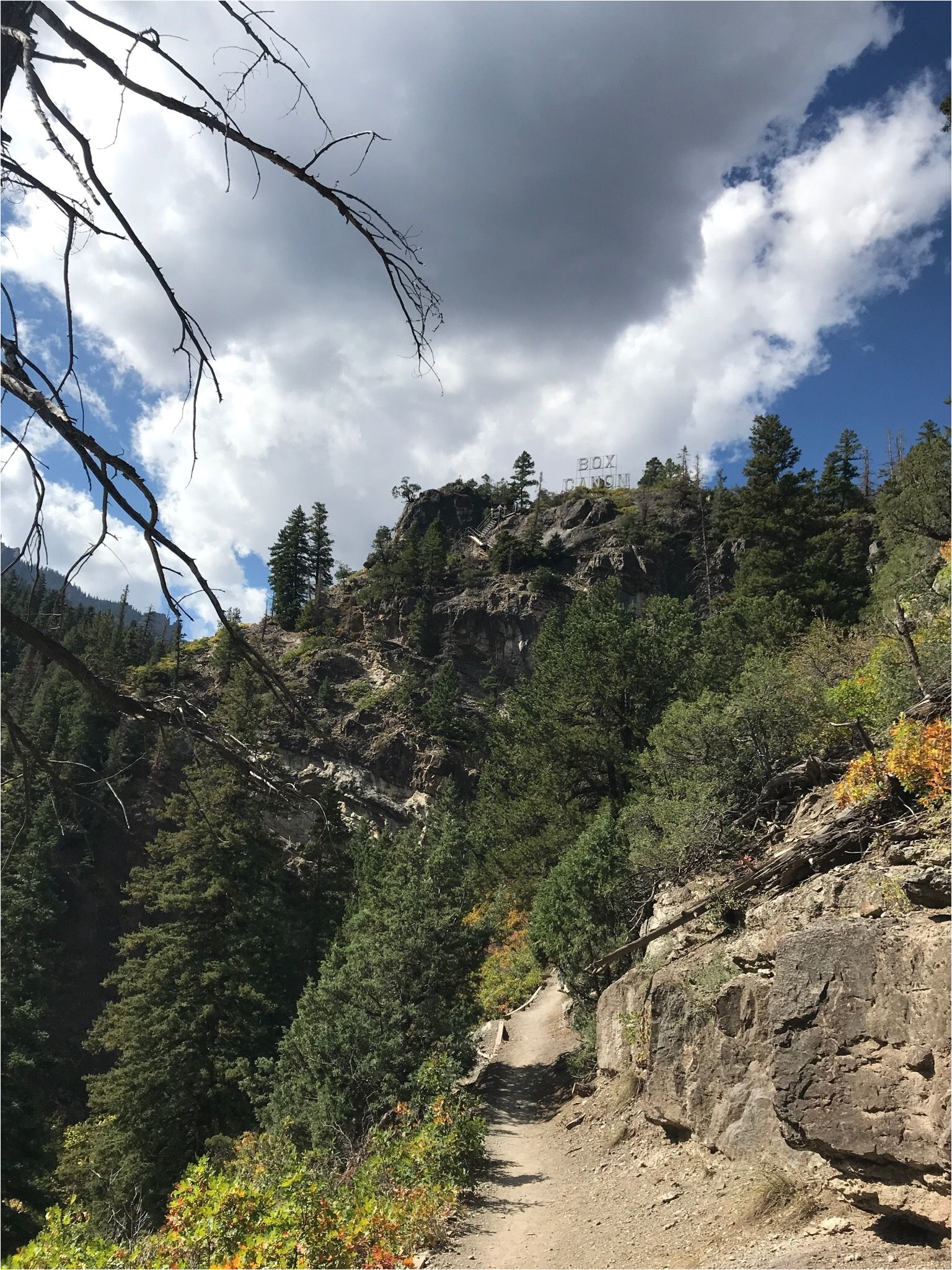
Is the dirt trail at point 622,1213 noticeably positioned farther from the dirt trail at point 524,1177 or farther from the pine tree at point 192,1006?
the pine tree at point 192,1006

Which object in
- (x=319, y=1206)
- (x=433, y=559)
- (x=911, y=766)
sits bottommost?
(x=319, y=1206)

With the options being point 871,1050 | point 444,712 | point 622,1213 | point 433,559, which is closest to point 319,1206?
point 622,1213

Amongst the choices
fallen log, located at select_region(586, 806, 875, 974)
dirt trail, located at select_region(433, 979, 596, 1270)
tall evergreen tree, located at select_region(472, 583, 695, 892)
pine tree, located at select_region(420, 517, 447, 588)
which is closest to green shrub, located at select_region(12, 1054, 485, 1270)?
dirt trail, located at select_region(433, 979, 596, 1270)

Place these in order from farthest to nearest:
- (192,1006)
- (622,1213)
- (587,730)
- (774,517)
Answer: (774,517) → (587,730) → (192,1006) → (622,1213)

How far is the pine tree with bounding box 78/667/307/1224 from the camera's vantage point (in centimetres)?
1650

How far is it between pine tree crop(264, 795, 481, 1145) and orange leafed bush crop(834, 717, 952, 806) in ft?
25.0

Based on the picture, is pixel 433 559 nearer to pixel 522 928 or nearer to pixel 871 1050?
pixel 522 928

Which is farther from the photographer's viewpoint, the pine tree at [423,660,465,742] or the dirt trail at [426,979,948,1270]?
the pine tree at [423,660,465,742]

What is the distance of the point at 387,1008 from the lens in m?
11.7

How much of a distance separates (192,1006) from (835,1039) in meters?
17.1

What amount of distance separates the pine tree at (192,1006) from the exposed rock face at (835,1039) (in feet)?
33.0

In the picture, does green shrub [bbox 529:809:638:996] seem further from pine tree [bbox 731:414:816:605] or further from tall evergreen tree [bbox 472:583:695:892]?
pine tree [bbox 731:414:816:605]

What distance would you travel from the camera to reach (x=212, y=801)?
778 inches

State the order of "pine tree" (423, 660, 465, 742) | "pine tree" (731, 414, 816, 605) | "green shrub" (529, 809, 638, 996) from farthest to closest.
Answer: "pine tree" (423, 660, 465, 742), "pine tree" (731, 414, 816, 605), "green shrub" (529, 809, 638, 996)
